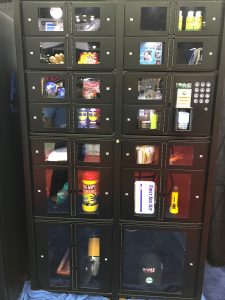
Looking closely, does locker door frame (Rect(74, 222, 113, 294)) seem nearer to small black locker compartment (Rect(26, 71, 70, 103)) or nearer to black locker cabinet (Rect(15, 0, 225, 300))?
black locker cabinet (Rect(15, 0, 225, 300))

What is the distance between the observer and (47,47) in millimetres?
1438

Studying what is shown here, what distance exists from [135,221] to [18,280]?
0.78 metres

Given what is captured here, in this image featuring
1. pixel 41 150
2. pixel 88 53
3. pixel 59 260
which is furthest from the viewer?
pixel 59 260

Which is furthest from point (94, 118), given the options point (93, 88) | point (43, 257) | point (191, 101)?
point (43, 257)

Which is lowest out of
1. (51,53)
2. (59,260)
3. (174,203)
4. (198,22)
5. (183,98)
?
(59,260)

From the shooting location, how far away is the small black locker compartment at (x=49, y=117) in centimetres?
148

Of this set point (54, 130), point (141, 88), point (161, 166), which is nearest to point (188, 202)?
point (161, 166)

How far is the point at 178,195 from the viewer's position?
163 centimetres

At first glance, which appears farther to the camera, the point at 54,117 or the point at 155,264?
the point at 155,264

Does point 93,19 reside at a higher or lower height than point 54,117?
higher

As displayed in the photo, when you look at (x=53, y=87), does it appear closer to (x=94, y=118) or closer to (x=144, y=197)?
(x=94, y=118)

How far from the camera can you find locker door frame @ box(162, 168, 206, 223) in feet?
4.98

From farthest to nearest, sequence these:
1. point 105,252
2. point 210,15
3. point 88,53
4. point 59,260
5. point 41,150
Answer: point 59,260 < point 105,252 < point 41,150 < point 88,53 < point 210,15

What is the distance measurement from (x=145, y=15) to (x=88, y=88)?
44 cm
